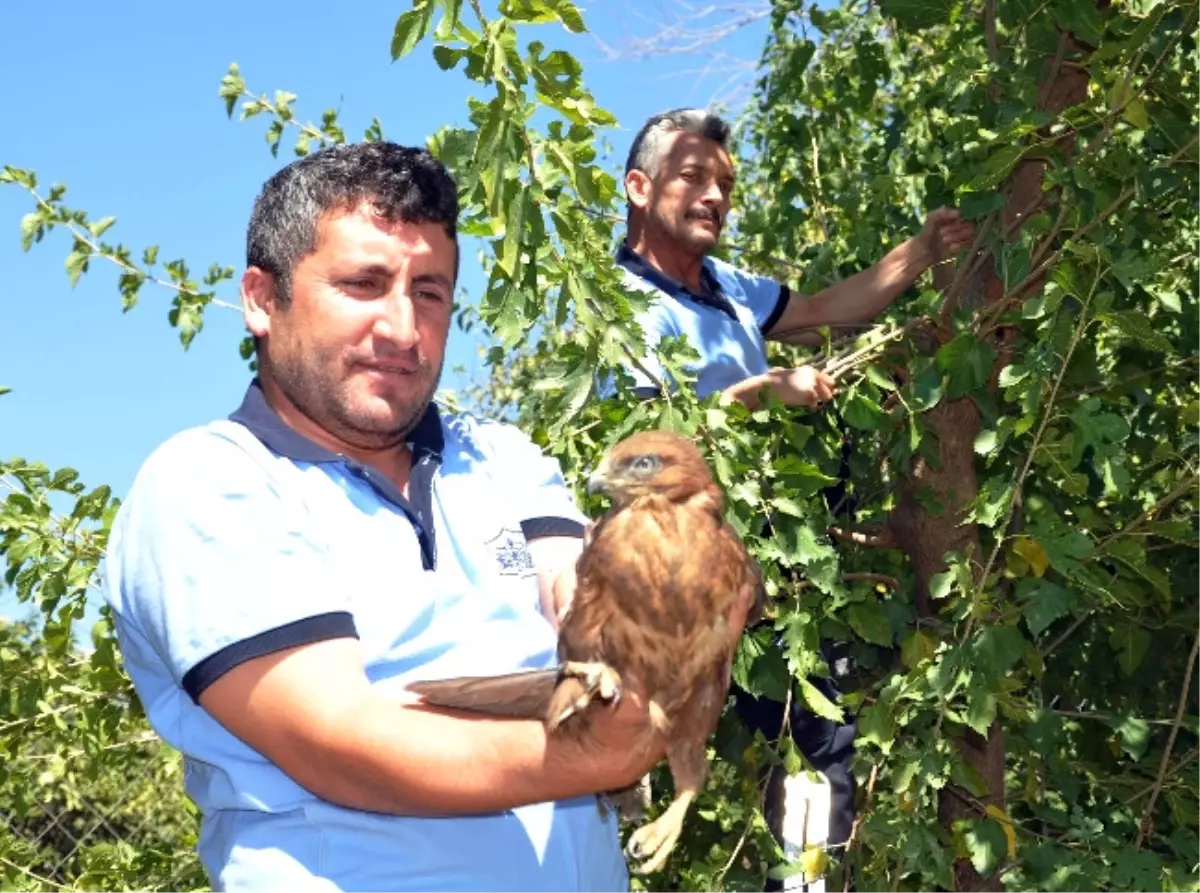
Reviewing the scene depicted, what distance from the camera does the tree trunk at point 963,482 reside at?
4.50 m

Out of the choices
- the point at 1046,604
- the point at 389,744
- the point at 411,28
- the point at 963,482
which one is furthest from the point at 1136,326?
the point at 389,744

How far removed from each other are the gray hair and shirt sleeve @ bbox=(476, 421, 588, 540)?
9.01ft

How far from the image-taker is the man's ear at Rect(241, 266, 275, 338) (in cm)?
266

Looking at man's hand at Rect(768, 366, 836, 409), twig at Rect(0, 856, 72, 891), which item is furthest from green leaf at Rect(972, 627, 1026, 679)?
twig at Rect(0, 856, 72, 891)

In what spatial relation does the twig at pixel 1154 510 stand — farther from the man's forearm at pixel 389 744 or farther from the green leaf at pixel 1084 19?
the man's forearm at pixel 389 744

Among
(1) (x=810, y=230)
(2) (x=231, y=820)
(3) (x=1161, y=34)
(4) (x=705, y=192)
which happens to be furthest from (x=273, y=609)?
(1) (x=810, y=230)

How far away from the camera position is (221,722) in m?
2.17

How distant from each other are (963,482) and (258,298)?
2655 millimetres

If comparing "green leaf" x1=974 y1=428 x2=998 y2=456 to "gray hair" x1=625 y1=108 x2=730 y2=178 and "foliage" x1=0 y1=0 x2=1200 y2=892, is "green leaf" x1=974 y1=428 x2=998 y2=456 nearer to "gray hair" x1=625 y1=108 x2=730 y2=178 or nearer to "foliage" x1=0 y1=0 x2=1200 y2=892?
"foliage" x1=0 y1=0 x2=1200 y2=892

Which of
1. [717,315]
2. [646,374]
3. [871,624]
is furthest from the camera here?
[717,315]

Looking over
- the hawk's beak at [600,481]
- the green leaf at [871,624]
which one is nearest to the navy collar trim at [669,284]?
the green leaf at [871,624]

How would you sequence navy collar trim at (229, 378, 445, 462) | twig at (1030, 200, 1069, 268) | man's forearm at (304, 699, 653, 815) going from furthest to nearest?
twig at (1030, 200, 1069, 268), navy collar trim at (229, 378, 445, 462), man's forearm at (304, 699, 653, 815)

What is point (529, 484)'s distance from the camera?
2771 millimetres

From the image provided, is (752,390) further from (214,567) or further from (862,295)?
(214,567)
